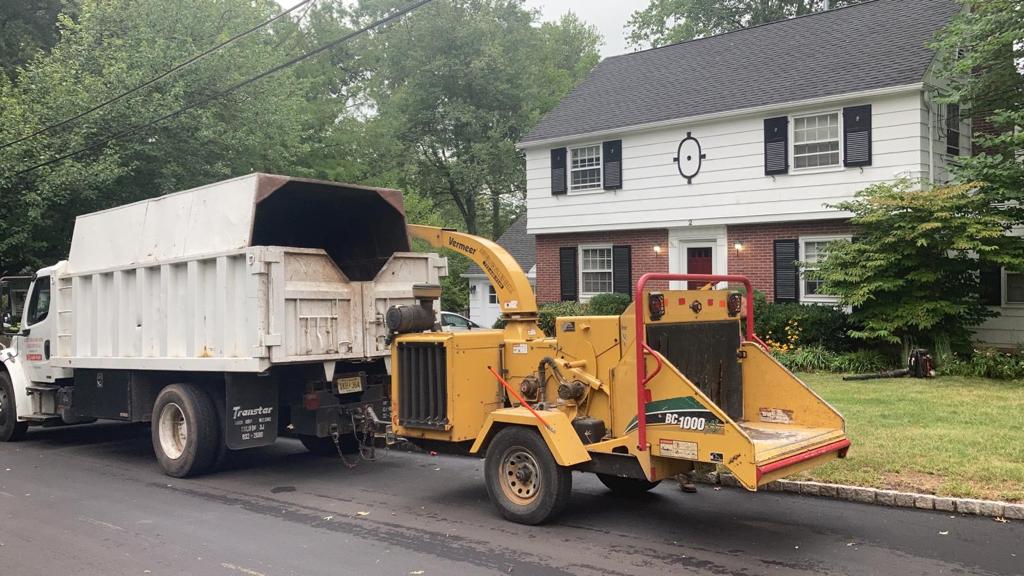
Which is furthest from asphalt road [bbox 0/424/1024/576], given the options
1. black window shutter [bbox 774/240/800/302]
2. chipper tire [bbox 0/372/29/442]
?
black window shutter [bbox 774/240/800/302]

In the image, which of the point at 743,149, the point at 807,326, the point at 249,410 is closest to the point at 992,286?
the point at 807,326

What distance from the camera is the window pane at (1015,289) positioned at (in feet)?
56.8

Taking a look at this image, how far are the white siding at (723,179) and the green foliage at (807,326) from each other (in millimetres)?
2296

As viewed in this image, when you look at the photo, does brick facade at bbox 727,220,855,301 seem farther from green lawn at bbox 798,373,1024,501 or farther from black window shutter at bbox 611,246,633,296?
green lawn at bbox 798,373,1024,501

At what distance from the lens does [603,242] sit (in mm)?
22859

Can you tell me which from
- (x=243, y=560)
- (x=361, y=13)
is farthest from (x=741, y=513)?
(x=361, y=13)

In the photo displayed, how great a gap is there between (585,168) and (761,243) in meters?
5.78

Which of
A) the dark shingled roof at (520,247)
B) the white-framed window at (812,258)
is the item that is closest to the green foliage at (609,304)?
the white-framed window at (812,258)

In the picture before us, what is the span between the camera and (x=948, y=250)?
619 inches

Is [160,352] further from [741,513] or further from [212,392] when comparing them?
[741,513]

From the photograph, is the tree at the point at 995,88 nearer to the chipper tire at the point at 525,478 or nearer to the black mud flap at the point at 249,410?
the chipper tire at the point at 525,478

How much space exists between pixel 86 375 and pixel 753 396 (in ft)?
28.3

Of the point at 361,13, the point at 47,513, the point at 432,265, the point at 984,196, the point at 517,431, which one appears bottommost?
the point at 47,513

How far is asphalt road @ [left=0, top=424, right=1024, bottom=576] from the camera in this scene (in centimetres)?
591
